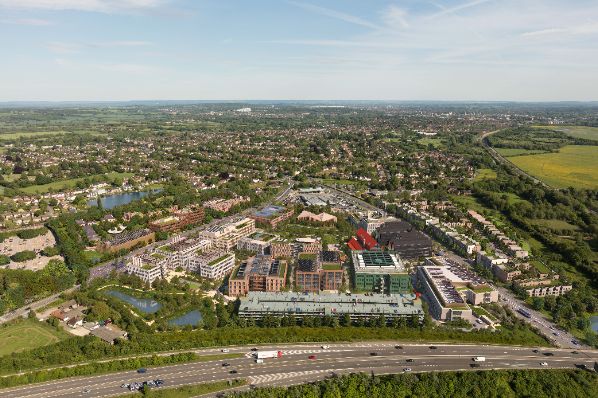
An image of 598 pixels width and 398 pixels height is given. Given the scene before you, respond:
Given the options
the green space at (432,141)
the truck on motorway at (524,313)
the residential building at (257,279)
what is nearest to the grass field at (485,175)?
the green space at (432,141)

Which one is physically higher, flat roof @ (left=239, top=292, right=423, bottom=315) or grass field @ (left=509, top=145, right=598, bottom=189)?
grass field @ (left=509, top=145, right=598, bottom=189)

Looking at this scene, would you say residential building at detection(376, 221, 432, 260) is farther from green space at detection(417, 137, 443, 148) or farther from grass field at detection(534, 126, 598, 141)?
grass field at detection(534, 126, 598, 141)

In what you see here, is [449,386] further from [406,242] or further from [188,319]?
[406,242]

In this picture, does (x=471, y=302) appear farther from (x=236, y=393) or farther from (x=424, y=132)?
(x=424, y=132)

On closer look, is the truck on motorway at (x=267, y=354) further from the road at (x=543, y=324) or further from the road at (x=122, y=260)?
the road at (x=122, y=260)

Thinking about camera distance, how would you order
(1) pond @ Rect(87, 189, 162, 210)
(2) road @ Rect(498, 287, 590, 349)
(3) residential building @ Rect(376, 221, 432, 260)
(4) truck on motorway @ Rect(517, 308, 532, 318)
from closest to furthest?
(2) road @ Rect(498, 287, 590, 349) < (4) truck on motorway @ Rect(517, 308, 532, 318) < (3) residential building @ Rect(376, 221, 432, 260) < (1) pond @ Rect(87, 189, 162, 210)

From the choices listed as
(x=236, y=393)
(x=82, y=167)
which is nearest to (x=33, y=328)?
(x=236, y=393)

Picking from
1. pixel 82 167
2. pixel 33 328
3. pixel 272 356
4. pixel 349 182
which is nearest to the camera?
pixel 272 356

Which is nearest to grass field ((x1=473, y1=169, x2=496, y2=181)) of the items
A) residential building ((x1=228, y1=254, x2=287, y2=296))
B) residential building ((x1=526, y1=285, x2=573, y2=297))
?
residential building ((x1=526, y1=285, x2=573, y2=297))
